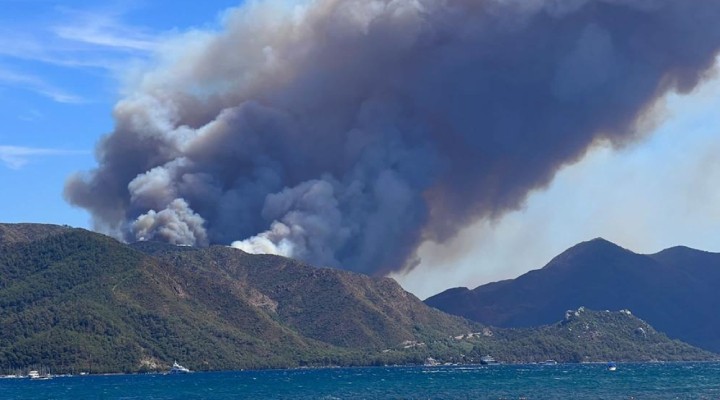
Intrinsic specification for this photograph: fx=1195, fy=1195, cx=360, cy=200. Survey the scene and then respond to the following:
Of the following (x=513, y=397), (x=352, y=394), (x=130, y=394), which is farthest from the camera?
(x=130, y=394)

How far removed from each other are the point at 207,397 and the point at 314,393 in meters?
16.2

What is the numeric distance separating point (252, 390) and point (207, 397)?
19628 mm

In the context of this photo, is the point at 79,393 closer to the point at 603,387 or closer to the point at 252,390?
the point at 252,390

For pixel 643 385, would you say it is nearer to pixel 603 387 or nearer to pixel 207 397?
pixel 603 387

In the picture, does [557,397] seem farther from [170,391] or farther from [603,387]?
[170,391]

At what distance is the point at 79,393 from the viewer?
19538cm

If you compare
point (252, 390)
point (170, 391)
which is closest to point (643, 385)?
point (252, 390)

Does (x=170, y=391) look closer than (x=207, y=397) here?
No

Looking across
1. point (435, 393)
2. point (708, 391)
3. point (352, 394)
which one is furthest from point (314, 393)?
point (708, 391)

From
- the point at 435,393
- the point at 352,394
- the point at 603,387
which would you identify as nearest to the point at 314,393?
the point at 352,394

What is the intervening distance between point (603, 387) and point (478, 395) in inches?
1113

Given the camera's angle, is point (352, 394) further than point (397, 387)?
No

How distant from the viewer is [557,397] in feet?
532

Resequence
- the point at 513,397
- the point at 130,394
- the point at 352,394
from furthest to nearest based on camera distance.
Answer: the point at 130,394 → the point at 352,394 → the point at 513,397
